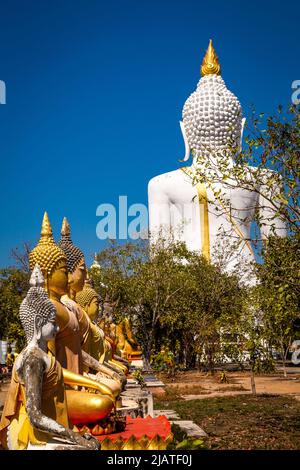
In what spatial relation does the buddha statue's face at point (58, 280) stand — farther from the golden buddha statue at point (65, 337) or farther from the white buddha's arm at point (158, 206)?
the white buddha's arm at point (158, 206)

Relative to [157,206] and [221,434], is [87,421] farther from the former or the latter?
[157,206]

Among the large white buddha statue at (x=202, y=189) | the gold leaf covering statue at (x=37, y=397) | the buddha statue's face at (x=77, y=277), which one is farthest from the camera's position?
the large white buddha statue at (x=202, y=189)

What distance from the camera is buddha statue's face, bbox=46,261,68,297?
4.79 meters

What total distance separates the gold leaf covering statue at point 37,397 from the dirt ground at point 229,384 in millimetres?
10172

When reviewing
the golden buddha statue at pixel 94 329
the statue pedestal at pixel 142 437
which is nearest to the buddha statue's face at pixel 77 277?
the golden buddha statue at pixel 94 329

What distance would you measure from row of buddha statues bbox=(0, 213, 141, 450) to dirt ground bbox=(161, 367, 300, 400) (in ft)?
25.5

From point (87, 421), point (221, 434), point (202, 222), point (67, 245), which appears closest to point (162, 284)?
point (202, 222)

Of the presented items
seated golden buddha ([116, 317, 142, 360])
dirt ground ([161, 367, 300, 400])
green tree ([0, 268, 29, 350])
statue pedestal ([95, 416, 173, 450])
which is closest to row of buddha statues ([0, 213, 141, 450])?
statue pedestal ([95, 416, 173, 450])

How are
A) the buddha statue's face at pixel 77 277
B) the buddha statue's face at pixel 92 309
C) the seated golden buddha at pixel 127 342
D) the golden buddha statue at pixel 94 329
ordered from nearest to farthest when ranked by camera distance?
the buddha statue's face at pixel 77 277, the golden buddha statue at pixel 94 329, the buddha statue's face at pixel 92 309, the seated golden buddha at pixel 127 342

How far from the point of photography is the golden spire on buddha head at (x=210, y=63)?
2962cm

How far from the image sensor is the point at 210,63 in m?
29.9

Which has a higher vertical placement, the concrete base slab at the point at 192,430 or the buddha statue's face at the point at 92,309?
the buddha statue's face at the point at 92,309

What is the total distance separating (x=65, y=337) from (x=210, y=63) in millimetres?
26650
